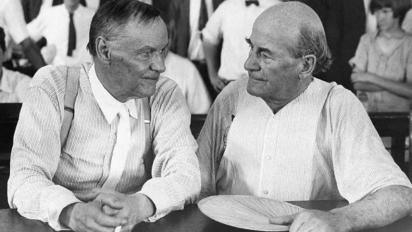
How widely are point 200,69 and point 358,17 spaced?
1.08m

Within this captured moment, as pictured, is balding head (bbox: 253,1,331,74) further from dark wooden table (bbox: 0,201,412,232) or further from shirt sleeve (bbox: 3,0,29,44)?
shirt sleeve (bbox: 3,0,29,44)

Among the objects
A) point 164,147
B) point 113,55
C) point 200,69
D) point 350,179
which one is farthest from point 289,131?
point 200,69

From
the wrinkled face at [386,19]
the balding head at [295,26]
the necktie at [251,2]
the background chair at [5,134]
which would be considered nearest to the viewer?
the balding head at [295,26]

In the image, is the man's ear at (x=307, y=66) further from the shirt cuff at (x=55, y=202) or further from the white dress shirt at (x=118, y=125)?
the shirt cuff at (x=55, y=202)

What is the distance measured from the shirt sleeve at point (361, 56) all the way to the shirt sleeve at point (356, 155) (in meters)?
1.74

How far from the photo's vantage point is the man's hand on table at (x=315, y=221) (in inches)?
69.3

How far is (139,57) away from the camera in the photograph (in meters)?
2.11

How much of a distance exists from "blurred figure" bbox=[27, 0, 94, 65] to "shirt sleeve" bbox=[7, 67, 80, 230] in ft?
5.22

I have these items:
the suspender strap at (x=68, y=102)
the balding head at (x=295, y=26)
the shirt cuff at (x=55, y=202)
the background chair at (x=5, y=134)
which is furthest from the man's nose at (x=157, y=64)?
the background chair at (x=5, y=134)

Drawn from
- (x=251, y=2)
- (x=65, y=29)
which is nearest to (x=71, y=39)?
(x=65, y=29)

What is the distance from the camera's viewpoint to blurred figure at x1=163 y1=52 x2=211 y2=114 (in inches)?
152

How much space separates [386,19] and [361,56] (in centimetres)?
29

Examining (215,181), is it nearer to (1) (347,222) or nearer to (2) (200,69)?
(1) (347,222)

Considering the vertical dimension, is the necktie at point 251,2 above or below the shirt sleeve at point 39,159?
above
